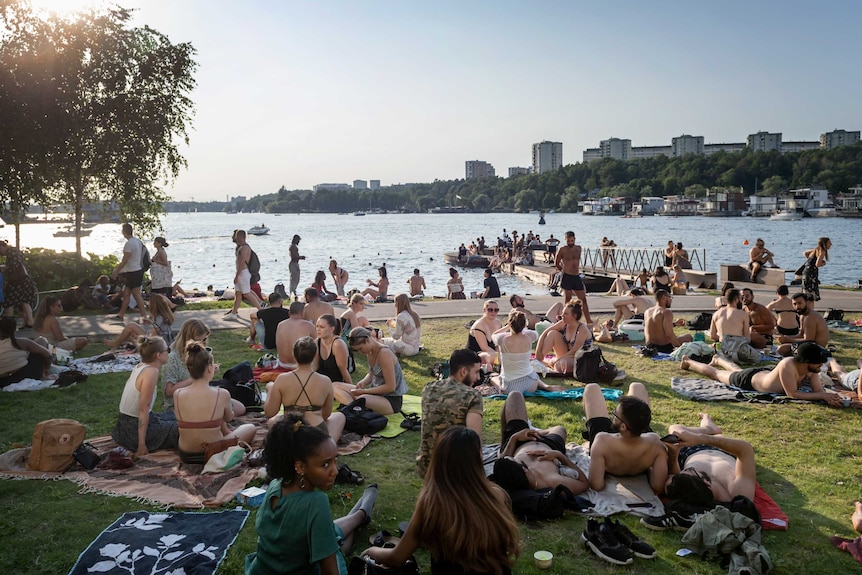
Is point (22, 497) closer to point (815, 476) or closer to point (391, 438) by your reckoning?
point (391, 438)

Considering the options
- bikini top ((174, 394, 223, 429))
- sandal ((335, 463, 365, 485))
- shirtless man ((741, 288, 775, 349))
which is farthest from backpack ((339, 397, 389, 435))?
shirtless man ((741, 288, 775, 349))

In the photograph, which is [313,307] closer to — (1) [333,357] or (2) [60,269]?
(1) [333,357]

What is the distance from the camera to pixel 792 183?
5463 inches

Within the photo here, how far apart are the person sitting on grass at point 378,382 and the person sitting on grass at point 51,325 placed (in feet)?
19.8

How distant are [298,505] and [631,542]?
252 cm

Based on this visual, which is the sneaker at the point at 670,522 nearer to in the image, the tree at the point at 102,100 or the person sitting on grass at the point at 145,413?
the person sitting on grass at the point at 145,413

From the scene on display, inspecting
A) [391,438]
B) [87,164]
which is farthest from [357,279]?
[391,438]

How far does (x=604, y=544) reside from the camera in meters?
4.52

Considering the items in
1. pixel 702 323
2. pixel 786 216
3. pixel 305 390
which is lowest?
pixel 702 323

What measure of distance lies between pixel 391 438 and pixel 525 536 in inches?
98.4

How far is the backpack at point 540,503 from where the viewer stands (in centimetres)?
504

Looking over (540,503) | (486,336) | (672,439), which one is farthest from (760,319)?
(540,503)

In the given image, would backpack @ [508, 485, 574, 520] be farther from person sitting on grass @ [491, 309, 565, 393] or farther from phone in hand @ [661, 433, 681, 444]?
person sitting on grass @ [491, 309, 565, 393]

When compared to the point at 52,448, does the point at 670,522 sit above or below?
below
